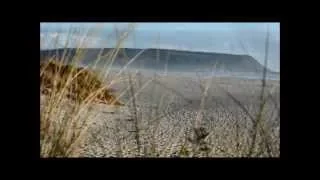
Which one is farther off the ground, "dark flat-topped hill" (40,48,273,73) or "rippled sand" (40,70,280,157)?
"dark flat-topped hill" (40,48,273,73)

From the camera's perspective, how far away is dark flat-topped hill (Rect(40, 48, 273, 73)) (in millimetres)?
3633

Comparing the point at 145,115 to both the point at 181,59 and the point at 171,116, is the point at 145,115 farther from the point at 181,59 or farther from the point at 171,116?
the point at 181,59

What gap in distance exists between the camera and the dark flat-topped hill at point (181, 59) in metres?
3.63

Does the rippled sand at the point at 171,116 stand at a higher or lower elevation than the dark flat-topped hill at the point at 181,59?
lower

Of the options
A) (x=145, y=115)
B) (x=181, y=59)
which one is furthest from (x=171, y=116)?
(x=181, y=59)

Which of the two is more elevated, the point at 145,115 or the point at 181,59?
the point at 181,59

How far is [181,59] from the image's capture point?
11.9 feet

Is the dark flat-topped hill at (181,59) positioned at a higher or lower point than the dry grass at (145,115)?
higher

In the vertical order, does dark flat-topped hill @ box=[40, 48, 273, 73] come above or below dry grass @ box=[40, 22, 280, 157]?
above

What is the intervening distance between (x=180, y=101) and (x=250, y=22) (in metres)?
0.49
